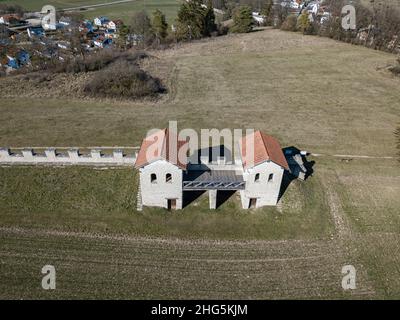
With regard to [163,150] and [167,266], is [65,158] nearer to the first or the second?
[163,150]

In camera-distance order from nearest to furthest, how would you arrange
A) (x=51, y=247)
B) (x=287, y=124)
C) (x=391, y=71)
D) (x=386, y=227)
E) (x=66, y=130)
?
(x=51, y=247) → (x=386, y=227) → (x=66, y=130) → (x=287, y=124) → (x=391, y=71)

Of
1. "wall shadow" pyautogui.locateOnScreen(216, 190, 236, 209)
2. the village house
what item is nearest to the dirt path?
the village house

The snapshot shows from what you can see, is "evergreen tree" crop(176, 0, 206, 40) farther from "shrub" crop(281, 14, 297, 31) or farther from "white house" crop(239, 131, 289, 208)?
"white house" crop(239, 131, 289, 208)

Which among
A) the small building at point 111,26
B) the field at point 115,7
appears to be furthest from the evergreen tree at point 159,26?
the field at point 115,7

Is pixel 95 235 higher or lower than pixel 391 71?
lower
